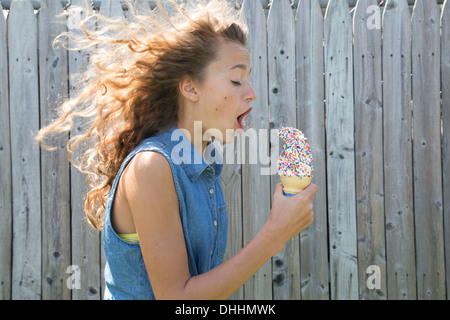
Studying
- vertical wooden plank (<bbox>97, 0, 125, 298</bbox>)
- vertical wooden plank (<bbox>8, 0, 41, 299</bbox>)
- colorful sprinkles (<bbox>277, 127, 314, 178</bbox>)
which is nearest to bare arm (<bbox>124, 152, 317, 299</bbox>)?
colorful sprinkles (<bbox>277, 127, 314, 178</bbox>)

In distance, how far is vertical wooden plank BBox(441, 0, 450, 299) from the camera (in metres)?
3.45

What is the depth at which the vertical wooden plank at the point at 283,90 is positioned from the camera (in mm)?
3408

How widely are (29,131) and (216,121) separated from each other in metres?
2.24

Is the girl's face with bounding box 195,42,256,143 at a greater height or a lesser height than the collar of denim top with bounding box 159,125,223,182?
greater

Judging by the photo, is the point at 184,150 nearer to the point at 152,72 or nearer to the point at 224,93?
the point at 224,93

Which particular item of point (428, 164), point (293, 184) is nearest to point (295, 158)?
Result: point (293, 184)

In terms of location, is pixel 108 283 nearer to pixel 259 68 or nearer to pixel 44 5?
pixel 259 68

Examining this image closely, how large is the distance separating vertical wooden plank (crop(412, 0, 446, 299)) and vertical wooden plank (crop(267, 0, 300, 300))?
1.12 meters

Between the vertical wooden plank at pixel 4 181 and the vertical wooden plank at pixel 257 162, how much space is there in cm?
210

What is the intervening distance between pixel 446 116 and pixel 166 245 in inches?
121

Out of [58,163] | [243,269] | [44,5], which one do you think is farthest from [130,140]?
[44,5]

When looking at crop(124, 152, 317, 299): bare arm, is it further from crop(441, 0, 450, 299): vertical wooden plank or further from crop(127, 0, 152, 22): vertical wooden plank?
crop(441, 0, 450, 299): vertical wooden plank

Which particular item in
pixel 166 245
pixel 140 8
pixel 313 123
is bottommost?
pixel 166 245

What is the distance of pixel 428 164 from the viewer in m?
3.43
